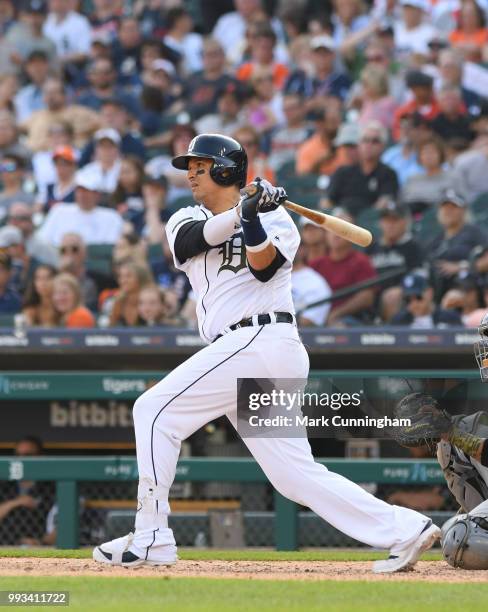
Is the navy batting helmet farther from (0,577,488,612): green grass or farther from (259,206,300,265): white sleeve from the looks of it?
(0,577,488,612): green grass

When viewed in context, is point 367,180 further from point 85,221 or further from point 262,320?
point 262,320

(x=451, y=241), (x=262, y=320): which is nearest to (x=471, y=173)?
(x=451, y=241)

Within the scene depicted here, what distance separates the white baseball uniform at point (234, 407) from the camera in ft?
16.5

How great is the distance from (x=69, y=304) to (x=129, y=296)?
0.43 meters

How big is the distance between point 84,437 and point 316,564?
2998 millimetres

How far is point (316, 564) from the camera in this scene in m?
5.83

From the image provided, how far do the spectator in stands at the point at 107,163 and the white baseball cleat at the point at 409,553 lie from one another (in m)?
6.90

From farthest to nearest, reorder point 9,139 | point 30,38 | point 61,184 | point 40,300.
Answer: point 30,38
point 9,139
point 61,184
point 40,300

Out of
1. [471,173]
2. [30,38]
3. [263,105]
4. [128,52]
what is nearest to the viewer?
[471,173]

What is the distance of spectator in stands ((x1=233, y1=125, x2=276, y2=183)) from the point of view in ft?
35.8

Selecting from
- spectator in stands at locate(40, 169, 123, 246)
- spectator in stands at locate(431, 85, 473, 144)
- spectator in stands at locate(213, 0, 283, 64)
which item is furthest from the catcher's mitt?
spectator in stands at locate(213, 0, 283, 64)

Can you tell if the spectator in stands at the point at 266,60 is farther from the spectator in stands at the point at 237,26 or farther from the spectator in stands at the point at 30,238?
the spectator in stands at the point at 30,238

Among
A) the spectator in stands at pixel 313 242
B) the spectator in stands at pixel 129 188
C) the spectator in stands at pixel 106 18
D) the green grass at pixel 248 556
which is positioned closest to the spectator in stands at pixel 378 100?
the spectator in stands at pixel 129 188

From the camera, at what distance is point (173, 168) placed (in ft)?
38.0
